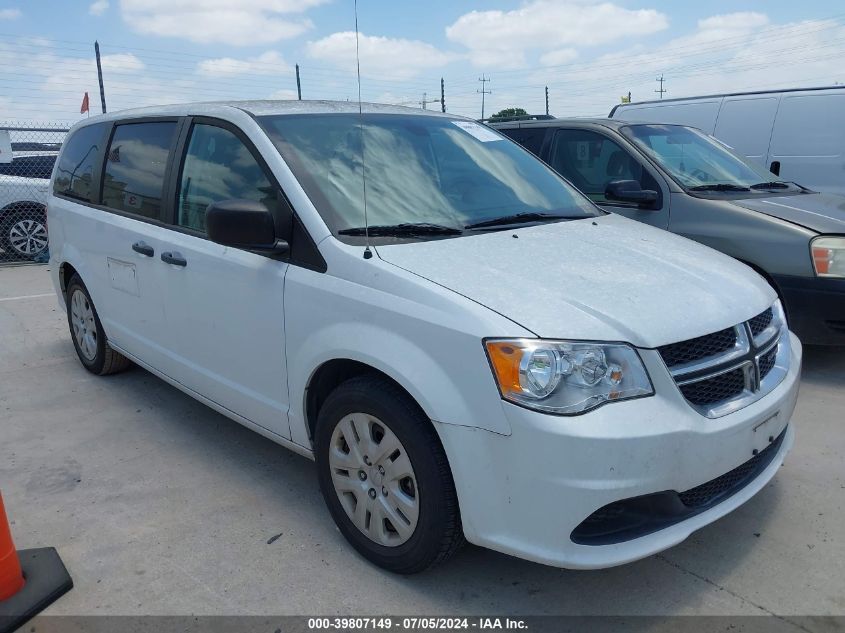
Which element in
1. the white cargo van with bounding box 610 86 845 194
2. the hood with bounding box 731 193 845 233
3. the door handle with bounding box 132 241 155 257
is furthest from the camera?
the white cargo van with bounding box 610 86 845 194

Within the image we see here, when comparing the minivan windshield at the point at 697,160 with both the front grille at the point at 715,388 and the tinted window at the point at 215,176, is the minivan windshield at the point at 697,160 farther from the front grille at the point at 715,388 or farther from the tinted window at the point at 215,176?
the tinted window at the point at 215,176

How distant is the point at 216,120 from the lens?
3.43m

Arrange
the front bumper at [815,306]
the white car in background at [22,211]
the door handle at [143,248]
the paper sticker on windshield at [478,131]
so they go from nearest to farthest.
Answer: the door handle at [143,248] < the paper sticker on windshield at [478,131] < the front bumper at [815,306] < the white car in background at [22,211]

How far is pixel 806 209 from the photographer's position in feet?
16.0

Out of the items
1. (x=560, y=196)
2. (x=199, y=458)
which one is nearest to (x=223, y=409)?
(x=199, y=458)

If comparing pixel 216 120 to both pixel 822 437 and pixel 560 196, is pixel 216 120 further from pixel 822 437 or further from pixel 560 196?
pixel 822 437

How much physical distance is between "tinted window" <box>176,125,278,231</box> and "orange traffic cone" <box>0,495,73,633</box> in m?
1.52

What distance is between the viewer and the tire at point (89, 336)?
474 cm

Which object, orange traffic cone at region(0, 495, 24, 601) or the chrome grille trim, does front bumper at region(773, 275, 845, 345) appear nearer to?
the chrome grille trim

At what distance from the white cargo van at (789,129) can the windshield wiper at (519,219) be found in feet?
13.4

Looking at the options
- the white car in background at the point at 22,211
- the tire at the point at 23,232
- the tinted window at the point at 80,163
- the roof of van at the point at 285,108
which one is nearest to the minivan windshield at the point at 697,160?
the roof of van at the point at 285,108

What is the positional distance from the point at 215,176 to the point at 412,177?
965mm

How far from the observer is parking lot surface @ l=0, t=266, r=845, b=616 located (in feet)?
8.33

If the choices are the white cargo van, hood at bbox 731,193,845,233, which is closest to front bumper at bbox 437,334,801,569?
hood at bbox 731,193,845,233
